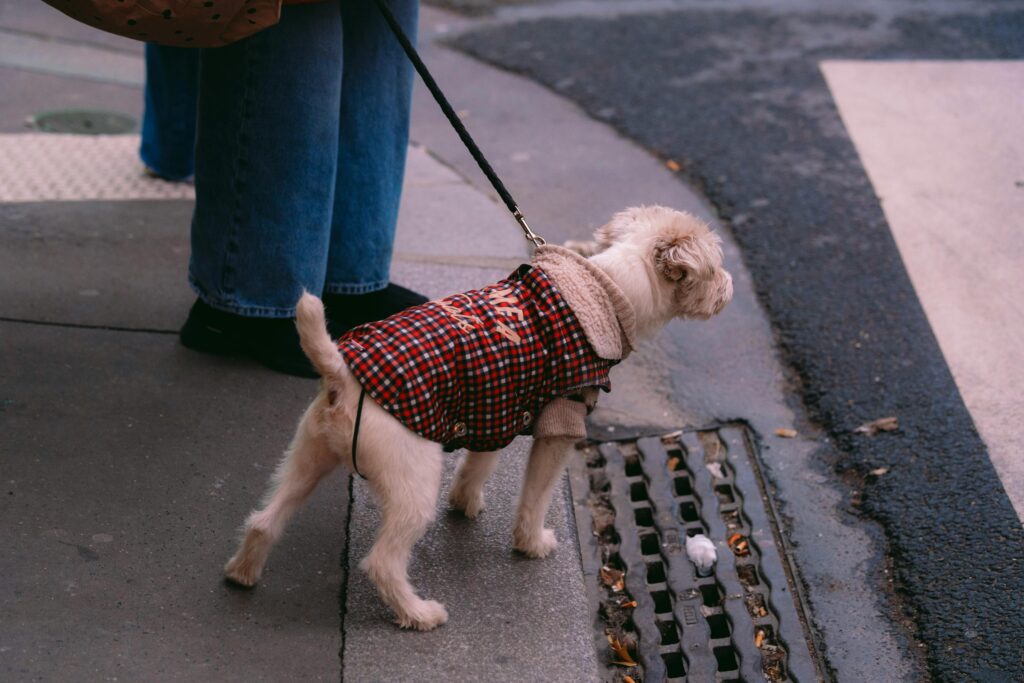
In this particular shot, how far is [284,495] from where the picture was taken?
2797mm

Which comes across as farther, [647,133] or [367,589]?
[647,133]

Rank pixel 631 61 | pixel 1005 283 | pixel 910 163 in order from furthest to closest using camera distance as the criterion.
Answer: pixel 631 61
pixel 910 163
pixel 1005 283

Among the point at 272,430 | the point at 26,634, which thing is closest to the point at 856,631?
the point at 272,430

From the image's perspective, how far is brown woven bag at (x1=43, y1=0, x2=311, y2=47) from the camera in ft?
8.98

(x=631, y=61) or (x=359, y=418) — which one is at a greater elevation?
(x=359, y=418)

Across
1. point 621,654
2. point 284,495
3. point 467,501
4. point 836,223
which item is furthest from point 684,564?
point 836,223

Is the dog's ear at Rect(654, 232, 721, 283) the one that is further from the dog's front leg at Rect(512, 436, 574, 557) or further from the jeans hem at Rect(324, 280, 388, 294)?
the jeans hem at Rect(324, 280, 388, 294)

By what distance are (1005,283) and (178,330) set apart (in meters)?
3.35

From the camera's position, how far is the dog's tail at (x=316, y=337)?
2490 mm

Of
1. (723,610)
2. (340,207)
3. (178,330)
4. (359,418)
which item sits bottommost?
(178,330)

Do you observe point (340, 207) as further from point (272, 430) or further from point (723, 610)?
point (723, 610)

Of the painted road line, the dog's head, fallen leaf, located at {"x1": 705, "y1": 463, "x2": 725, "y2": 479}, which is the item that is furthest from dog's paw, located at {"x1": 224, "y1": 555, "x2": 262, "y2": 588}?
the painted road line

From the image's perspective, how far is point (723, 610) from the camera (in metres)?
3.07

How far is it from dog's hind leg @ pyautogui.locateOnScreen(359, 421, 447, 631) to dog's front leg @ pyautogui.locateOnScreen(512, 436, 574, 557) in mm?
372
